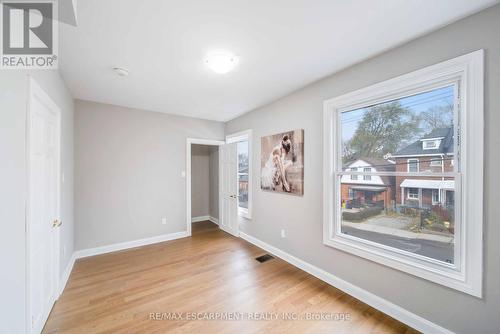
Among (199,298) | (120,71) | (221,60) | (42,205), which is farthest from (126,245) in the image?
(221,60)

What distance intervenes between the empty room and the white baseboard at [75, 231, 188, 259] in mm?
37

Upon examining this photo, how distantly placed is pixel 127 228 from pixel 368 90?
4.37 m

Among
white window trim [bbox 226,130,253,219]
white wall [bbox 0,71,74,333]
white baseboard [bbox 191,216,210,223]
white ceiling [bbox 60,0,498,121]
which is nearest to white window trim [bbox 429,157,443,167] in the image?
white ceiling [bbox 60,0,498,121]

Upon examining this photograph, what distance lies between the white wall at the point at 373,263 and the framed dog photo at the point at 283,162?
105mm

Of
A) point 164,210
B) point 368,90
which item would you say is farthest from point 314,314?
point 164,210

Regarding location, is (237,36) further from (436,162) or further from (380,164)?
(436,162)

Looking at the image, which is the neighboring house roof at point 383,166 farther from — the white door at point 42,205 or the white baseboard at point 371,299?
the white door at point 42,205

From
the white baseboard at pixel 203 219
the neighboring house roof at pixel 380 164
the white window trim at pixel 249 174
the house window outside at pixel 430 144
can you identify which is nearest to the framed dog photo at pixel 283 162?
the white window trim at pixel 249 174

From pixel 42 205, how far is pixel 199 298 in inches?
72.8

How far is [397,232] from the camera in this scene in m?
2.02

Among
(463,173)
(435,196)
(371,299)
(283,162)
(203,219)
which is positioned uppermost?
(283,162)

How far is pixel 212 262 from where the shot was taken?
310cm

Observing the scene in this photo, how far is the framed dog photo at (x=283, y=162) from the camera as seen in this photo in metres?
2.93

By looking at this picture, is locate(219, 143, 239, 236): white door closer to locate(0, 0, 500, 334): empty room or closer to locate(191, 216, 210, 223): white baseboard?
locate(0, 0, 500, 334): empty room
